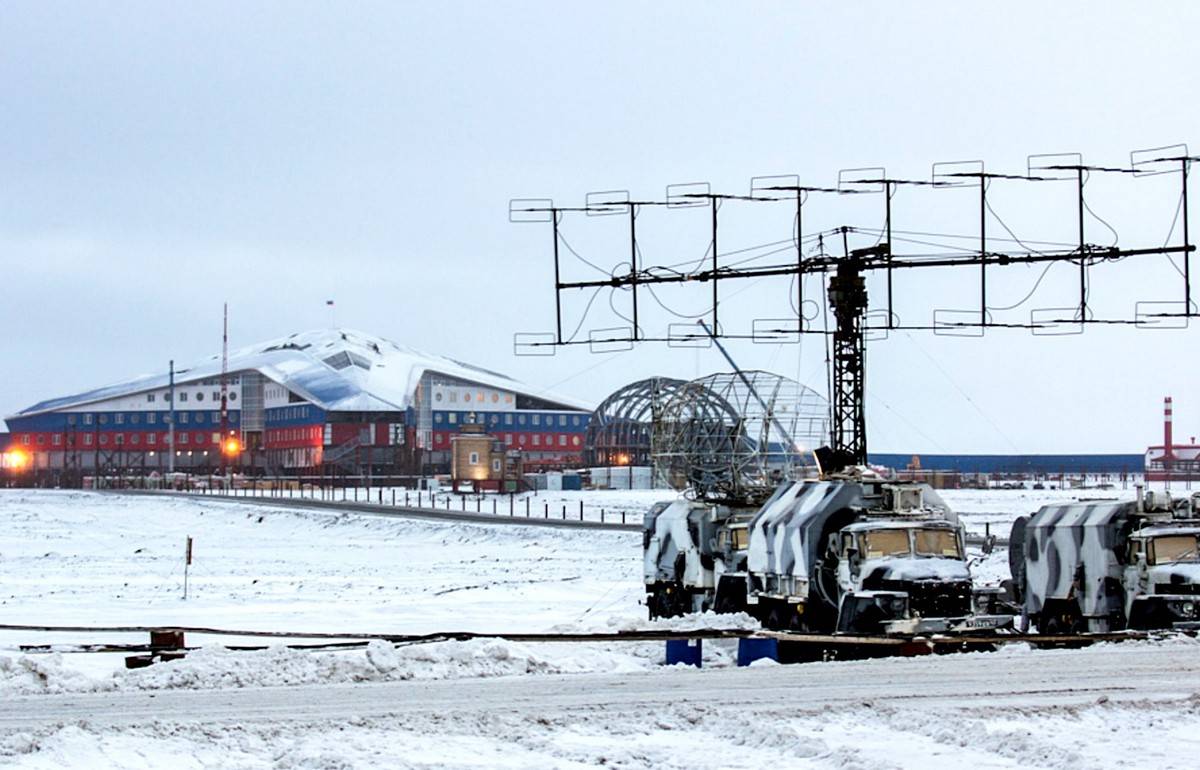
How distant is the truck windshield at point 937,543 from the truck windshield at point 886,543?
0.23 m

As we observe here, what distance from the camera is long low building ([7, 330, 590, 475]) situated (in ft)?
539

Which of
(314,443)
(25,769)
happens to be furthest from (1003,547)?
(314,443)

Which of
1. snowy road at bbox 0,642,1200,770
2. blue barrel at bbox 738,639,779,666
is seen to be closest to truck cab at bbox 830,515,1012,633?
blue barrel at bbox 738,639,779,666

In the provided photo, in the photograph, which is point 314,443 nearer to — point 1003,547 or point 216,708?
point 1003,547

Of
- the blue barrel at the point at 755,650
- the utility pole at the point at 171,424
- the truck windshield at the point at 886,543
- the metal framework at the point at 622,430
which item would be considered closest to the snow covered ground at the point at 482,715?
the blue barrel at the point at 755,650

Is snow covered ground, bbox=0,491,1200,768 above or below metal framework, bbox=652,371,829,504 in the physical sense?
below

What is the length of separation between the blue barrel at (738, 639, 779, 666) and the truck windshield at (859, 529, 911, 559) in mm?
4371

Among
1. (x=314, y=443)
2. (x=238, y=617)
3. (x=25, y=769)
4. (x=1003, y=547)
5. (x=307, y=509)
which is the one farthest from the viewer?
(x=314, y=443)

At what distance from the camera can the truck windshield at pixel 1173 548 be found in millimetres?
26203

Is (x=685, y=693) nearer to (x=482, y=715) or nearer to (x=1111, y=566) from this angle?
(x=482, y=715)

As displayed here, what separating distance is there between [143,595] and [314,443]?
12279cm

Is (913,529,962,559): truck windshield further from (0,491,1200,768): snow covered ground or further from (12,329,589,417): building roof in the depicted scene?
(12,329,589,417): building roof

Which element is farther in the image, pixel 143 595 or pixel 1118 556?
pixel 143 595

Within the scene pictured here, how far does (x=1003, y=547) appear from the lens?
49.7 m
